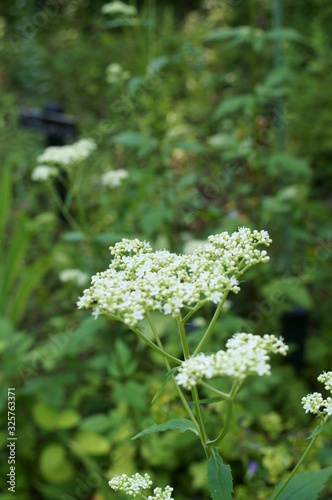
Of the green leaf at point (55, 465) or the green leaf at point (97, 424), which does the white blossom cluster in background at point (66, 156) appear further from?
the green leaf at point (55, 465)

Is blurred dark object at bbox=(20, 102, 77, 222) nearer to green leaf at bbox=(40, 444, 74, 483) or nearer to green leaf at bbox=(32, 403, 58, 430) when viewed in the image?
green leaf at bbox=(32, 403, 58, 430)

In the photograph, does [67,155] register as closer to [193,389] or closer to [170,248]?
[170,248]

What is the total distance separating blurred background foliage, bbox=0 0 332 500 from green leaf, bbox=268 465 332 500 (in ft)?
1.71

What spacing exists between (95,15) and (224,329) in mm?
5407

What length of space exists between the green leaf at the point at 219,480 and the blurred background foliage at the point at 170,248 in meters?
0.66

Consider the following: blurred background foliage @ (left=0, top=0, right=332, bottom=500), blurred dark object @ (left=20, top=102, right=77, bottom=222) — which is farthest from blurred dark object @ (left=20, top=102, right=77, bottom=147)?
blurred background foliage @ (left=0, top=0, right=332, bottom=500)

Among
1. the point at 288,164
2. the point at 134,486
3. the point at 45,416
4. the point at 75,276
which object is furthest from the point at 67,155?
the point at 134,486

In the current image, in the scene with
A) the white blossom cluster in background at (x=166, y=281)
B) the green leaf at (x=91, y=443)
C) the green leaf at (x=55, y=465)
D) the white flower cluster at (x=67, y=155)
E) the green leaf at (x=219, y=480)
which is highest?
the white flower cluster at (x=67, y=155)

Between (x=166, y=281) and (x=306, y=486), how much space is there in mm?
502

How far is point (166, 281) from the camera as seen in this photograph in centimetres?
97

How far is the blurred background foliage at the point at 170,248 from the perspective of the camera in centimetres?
226

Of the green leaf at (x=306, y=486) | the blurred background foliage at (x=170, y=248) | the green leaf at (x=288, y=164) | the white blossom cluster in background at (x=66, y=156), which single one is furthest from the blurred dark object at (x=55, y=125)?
the green leaf at (x=306, y=486)

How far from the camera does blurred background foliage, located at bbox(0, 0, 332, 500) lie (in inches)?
89.0

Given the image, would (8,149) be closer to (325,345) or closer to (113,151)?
(113,151)
